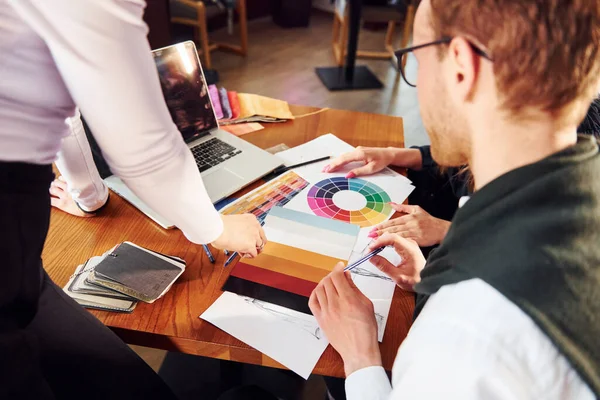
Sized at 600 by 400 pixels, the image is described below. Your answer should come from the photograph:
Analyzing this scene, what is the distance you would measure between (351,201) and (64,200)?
639mm

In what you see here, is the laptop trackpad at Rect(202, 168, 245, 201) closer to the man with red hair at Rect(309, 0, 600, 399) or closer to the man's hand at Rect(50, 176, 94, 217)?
the man's hand at Rect(50, 176, 94, 217)

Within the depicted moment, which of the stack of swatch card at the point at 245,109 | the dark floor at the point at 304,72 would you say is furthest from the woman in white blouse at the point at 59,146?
the dark floor at the point at 304,72

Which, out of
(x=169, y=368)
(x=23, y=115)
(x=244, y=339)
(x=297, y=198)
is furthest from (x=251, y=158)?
(x=169, y=368)

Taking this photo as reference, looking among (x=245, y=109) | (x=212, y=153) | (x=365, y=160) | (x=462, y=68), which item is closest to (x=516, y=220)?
(x=462, y=68)

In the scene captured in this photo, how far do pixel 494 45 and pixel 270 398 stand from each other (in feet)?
2.34

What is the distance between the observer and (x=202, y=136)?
1214 millimetres

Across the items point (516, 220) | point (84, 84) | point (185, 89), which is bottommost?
point (185, 89)

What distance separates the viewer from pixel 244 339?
0.73m

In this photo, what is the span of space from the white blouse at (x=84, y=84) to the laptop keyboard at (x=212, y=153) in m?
0.49

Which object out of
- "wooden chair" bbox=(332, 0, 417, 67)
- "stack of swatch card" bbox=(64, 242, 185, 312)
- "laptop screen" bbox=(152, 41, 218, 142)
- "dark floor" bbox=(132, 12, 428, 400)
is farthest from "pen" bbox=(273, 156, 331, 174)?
"wooden chair" bbox=(332, 0, 417, 67)

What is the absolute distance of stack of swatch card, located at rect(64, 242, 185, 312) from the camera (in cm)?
78

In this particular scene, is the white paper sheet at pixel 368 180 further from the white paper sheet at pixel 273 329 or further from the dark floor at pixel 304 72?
the dark floor at pixel 304 72

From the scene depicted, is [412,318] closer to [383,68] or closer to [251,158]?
[251,158]

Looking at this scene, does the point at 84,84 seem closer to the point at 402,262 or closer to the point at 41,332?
the point at 41,332
